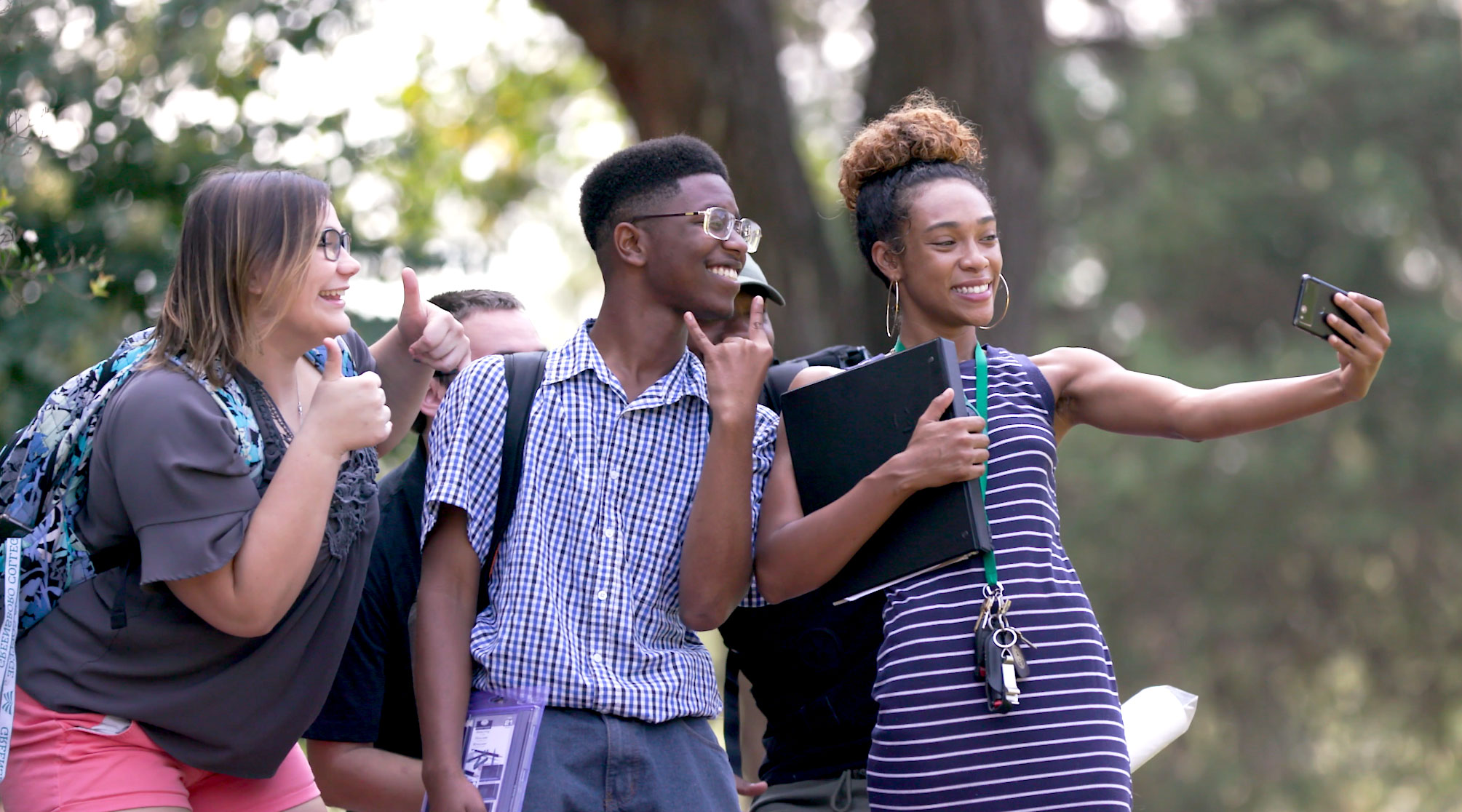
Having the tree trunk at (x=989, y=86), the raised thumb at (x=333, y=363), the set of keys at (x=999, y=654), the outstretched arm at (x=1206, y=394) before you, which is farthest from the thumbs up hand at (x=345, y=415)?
the tree trunk at (x=989, y=86)

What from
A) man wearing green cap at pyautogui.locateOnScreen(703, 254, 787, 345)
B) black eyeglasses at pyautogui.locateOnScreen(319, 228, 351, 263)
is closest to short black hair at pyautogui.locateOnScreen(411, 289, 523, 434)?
man wearing green cap at pyautogui.locateOnScreen(703, 254, 787, 345)

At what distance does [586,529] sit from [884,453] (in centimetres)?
63

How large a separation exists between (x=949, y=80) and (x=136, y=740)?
5555 millimetres

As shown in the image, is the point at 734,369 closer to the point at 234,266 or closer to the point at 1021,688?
the point at 1021,688

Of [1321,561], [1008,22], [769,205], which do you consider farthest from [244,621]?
[1321,561]

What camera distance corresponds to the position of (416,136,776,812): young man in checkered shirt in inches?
110

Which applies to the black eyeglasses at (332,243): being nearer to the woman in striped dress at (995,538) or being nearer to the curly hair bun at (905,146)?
the woman in striped dress at (995,538)

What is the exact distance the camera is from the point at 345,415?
2.67 metres

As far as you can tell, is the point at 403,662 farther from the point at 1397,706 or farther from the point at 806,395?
the point at 1397,706

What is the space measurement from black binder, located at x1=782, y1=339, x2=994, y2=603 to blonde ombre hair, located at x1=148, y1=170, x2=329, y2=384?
1.07 meters

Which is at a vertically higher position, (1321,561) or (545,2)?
(1321,561)

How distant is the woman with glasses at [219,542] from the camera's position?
254 cm

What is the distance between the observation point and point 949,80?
23.6 feet

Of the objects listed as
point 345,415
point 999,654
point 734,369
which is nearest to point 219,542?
point 345,415
